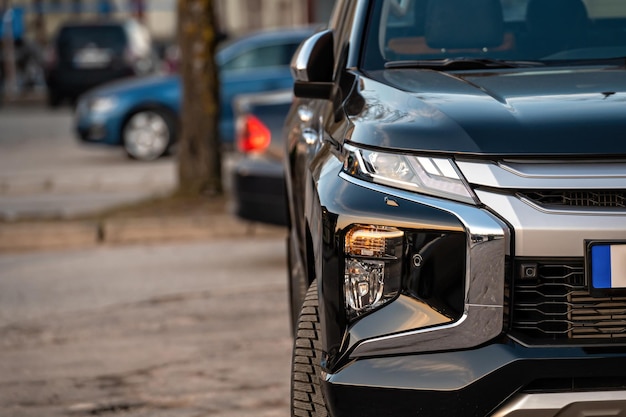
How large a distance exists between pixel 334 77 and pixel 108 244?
19.2ft

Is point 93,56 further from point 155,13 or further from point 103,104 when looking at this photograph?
Answer: point 155,13

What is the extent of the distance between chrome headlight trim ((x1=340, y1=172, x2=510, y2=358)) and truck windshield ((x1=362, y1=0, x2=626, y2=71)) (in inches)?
43.8

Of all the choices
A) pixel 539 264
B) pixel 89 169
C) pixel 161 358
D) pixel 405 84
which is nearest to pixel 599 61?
pixel 405 84

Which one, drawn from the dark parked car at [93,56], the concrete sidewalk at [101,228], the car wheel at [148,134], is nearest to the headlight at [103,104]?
the car wheel at [148,134]

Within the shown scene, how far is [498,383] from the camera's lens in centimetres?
317

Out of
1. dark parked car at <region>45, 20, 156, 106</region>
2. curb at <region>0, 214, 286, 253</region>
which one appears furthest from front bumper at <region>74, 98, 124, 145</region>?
dark parked car at <region>45, 20, 156, 106</region>

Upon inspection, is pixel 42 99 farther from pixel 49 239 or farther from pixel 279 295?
pixel 279 295

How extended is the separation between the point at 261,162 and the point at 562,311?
523 centimetres

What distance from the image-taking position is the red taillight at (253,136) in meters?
8.43

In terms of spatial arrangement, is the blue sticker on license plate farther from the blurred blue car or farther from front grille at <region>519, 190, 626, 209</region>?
the blurred blue car

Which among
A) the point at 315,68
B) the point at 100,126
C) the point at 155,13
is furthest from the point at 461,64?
the point at 155,13

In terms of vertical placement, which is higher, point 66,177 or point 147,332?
point 147,332

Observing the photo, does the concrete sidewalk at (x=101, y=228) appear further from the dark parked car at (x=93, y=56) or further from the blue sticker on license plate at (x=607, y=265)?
the dark parked car at (x=93, y=56)

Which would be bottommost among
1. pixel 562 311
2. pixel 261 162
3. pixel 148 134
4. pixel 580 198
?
pixel 148 134
